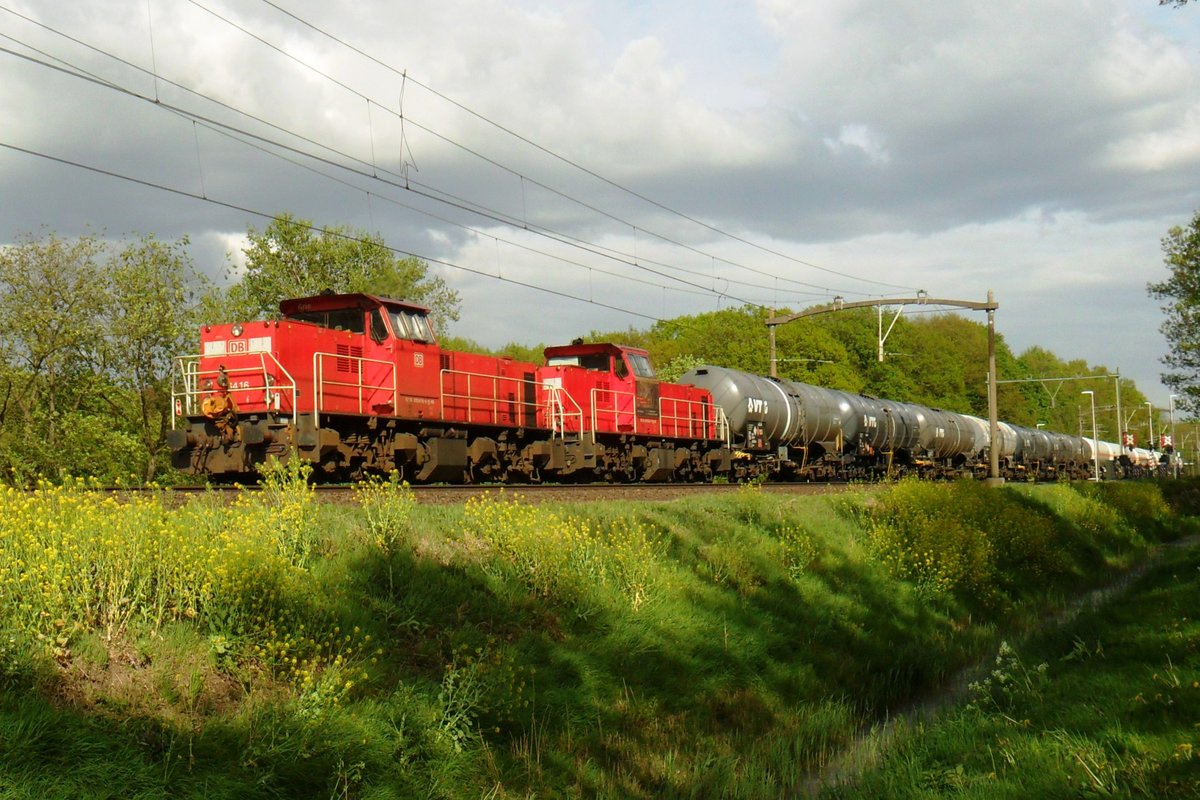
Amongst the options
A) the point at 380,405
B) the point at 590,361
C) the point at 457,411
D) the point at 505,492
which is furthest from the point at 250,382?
the point at 590,361

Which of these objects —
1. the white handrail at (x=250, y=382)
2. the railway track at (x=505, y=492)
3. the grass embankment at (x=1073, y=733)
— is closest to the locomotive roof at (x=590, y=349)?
the railway track at (x=505, y=492)

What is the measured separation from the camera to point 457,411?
771 inches

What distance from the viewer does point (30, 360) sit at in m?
30.2

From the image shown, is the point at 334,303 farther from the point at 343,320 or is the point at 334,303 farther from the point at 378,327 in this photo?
the point at 378,327

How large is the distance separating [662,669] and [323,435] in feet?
23.4

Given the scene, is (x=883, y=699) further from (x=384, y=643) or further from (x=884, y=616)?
(x=384, y=643)

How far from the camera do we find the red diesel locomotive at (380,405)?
15.6 meters

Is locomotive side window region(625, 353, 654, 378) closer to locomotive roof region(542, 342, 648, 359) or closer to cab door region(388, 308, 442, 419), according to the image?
locomotive roof region(542, 342, 648, 359)

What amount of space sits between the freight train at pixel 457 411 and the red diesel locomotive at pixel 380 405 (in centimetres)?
3

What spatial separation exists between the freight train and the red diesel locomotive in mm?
34

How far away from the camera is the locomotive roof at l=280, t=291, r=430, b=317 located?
59.2 ft

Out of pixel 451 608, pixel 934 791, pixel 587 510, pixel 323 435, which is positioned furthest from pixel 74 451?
pixel 934 791

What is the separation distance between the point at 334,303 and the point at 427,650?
10.8 metres

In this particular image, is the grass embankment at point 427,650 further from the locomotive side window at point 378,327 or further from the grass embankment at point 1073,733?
the locomotive side window at point 378,327
